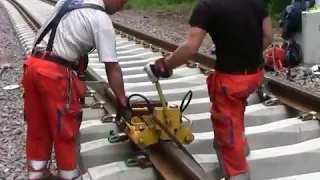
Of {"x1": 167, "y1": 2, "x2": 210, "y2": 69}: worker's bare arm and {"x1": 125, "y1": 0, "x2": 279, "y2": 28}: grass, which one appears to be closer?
{"x1": 167, "y1": 2, "x2": 210, "y2": 69}: worker's bare arm

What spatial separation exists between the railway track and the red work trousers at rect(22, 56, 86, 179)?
311 mm

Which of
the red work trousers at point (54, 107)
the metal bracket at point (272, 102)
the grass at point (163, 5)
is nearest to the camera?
the red work trousers at point (54, 107)

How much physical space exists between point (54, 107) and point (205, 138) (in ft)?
4.23

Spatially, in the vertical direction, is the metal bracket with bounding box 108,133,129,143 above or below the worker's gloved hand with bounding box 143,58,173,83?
below

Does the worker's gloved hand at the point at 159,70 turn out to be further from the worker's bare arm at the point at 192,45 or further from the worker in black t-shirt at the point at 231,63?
the worker's bare arm at the point at 192,45

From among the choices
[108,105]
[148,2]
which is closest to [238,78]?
[108,105]

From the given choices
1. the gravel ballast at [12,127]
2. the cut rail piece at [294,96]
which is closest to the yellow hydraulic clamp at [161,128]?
the gravel ballast at [12,127]

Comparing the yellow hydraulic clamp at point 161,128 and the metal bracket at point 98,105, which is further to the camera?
the metal bracket at point 98,105

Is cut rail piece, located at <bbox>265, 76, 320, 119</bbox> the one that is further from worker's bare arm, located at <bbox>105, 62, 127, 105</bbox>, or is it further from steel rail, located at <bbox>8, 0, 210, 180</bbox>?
Result: worker's bare arm, located at <bbox>105, 62, 127, 105</bbox>

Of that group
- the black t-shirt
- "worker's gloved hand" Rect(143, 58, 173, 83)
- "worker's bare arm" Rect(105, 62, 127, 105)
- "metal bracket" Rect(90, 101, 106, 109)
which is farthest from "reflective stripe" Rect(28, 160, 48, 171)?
"metal bracket" Rect(90, 101, 106, 109)

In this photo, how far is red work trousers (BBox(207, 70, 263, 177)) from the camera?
3.82 meters

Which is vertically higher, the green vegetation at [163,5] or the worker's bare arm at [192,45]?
the worker's bare arm at [192,45]

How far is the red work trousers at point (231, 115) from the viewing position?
382 centimetres

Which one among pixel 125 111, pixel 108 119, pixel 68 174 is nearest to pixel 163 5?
pixel 108 119
